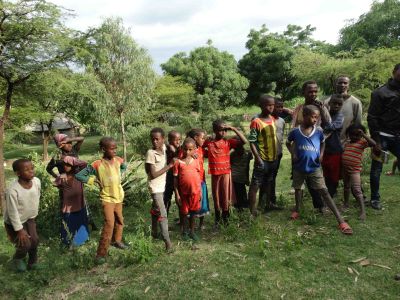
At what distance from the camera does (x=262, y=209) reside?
5434 mm

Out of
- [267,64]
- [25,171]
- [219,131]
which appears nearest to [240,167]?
[219,131]

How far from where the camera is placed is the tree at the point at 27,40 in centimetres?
702

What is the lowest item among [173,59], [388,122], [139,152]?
[139,152]

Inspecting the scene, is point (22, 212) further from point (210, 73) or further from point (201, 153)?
point (210, 73)

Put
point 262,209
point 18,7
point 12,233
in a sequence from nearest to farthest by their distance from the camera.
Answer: point 12,233, point 262,209, point 18,7

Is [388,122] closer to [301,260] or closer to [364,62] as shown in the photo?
[301,260]

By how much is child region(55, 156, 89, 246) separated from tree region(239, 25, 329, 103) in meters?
28.9

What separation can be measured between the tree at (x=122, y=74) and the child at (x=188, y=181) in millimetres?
13975

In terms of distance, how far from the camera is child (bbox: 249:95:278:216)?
4.72m

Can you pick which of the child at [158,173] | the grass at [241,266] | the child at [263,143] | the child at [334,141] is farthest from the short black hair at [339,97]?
the child at [158,173]

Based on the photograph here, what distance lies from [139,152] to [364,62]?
1162cm

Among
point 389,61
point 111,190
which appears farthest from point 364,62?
point 111,190

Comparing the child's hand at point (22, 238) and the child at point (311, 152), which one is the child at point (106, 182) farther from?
the child at point (311, 152)

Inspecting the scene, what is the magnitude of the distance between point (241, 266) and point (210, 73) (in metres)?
26.9
